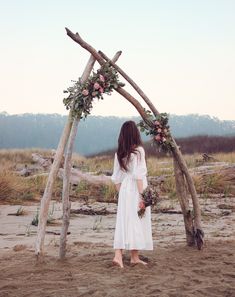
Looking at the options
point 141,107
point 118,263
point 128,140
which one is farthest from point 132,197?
point 141,107

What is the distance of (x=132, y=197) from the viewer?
6672 millimetres

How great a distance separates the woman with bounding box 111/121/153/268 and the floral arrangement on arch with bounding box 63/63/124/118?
66cm

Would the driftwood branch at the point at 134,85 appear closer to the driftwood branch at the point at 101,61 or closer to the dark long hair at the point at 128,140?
the driftwood branch at the point at 101,61

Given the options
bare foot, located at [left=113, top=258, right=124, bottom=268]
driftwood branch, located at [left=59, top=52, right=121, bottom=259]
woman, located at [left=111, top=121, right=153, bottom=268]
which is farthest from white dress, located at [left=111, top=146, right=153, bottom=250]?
driftwood branch, located at [left=59, top=52, right=121, bottom=259]

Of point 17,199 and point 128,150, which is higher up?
point 128,150

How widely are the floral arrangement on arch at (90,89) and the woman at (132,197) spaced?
66 centimetres

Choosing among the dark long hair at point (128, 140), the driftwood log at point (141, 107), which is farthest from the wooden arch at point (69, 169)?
the dark long hair at point (128, 140)

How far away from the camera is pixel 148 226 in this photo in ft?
22.0

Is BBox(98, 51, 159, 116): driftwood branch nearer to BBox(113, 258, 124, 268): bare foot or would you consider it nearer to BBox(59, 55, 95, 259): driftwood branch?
BBox(59, 55, 95, 259): driftwood branch

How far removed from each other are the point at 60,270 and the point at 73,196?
22.3 feet

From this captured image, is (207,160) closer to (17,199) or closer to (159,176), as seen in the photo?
(159,176)

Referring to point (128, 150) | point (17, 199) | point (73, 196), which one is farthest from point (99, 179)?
point (128, 150)

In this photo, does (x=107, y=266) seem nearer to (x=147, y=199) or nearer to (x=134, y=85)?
(x=147, y=199)

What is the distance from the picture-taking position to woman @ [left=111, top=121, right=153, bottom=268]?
6555 millimetres
